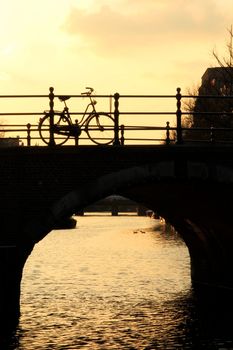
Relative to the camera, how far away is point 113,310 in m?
23.3

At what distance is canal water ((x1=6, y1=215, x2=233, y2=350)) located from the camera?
1873cm

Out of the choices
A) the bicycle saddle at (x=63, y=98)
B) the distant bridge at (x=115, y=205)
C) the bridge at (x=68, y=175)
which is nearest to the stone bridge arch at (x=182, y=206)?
the bridge at (x=68, y=175)

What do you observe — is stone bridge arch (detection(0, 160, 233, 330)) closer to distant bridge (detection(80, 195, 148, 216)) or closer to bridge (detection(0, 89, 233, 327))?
bridge (detection(0, 89, 233, 327))

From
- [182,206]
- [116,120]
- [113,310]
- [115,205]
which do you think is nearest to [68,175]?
[116,120]

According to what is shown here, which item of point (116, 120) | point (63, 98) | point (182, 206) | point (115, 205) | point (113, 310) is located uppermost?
point (63, 98)

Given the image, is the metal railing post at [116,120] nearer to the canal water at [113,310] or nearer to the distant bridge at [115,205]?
the canal water at [113,310]

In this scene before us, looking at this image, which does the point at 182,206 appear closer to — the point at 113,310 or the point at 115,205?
the point at 113,310

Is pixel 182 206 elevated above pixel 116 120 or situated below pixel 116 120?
below

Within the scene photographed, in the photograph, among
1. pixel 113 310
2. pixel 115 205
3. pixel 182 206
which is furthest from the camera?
pixel 115 205

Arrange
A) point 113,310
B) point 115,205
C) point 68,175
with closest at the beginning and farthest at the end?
1. point 68,175
2. point 113,310
3. point 115,205

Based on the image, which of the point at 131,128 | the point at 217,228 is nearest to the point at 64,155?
the point at 131,128

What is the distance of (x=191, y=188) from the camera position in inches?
874

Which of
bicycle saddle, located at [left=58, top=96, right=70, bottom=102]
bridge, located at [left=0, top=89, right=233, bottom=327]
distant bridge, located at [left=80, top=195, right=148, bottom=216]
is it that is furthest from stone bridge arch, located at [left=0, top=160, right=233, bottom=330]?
distant bridge, located at [left=80, top=195, right=148, bottom=216]

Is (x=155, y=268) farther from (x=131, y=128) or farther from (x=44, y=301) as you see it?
(x=131, y=128)
